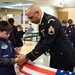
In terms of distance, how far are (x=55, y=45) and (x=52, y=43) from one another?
A: 92 millimetres

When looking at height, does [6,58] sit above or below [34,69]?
above

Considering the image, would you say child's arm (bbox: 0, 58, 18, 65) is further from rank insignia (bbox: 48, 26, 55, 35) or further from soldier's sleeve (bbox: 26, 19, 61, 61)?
rank insignia (bbox: 48, 26, 55, 35)

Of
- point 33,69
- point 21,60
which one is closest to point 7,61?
point 21,60

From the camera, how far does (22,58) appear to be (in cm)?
194

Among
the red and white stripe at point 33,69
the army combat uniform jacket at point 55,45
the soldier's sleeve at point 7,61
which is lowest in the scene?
the red and white stripe at point 33,69

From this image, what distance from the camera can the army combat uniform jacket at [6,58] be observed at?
1.96 meters

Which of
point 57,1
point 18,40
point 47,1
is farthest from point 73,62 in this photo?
point 57,1

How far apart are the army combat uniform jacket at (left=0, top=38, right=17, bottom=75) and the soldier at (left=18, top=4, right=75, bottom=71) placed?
0.42 ft

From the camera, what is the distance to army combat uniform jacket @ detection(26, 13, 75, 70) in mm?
1901

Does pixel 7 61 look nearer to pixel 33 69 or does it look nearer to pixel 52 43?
pixel 33 69

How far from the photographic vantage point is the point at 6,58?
1980mm

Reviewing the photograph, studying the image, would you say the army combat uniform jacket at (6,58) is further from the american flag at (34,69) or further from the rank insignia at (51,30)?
the rank insignia at (51,30)

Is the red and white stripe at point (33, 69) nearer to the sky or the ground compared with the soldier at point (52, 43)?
nearer to the ground

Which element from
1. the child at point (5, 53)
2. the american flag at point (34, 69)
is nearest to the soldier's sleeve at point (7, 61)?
the child at point (5, 53)
